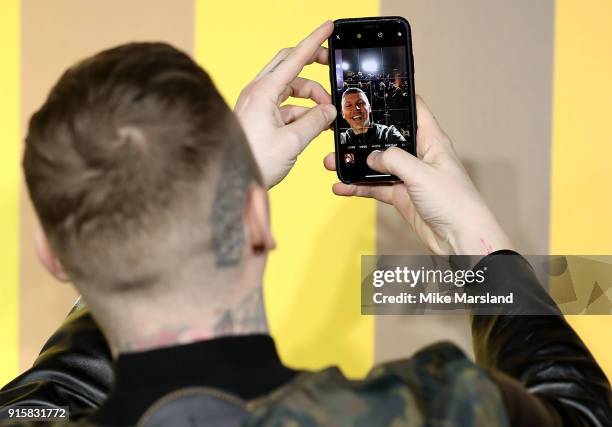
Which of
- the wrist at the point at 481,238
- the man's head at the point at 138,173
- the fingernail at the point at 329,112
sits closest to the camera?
the man's head at the point at 138,173

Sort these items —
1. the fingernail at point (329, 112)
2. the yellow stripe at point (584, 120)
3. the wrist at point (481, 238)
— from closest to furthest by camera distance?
the wrist at point (481, 238), the fingernail at point (329, 112), the yellow stripe at point (584, 120)

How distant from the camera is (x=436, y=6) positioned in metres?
1.63

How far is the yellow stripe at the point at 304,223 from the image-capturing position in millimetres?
1649

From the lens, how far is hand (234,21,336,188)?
110 centimetres

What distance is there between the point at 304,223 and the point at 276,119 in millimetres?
572

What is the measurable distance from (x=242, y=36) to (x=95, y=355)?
855 millimetres

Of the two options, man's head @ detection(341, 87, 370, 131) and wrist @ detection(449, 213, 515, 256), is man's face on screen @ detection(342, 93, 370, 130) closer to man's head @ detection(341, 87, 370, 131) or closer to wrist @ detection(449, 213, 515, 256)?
man's head @ detection(341, 87, 370, 131)

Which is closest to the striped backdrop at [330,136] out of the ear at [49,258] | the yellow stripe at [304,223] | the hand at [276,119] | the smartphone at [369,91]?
the yellow stripe at [304,223]

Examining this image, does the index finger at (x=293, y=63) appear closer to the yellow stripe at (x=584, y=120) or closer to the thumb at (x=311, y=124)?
the thumb at (x=311, y=124)

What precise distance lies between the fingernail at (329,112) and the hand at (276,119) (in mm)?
15

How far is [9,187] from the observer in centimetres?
171

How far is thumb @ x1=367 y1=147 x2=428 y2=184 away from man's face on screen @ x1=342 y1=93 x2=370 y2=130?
77 millimetres

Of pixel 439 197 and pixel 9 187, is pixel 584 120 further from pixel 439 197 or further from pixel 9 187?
pixel 9 187

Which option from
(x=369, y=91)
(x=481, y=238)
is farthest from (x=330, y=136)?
(x=481, y=238)
